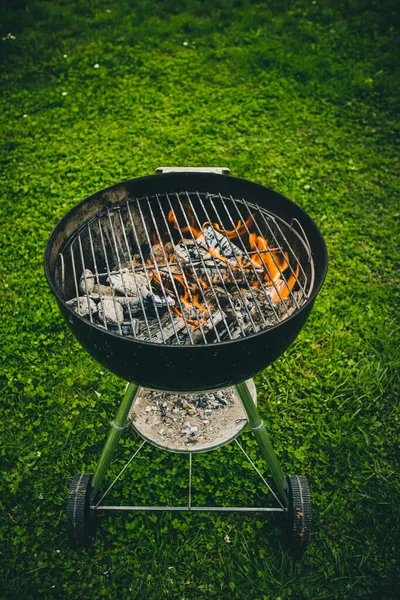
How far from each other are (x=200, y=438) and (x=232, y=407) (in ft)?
0.87

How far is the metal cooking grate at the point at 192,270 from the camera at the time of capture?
1965 millimetres

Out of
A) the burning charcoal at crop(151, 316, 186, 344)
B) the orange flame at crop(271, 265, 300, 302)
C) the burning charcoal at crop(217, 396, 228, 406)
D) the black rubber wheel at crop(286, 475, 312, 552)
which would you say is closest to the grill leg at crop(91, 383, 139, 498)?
the burning charcoal at crop(151, 316, 186, 344)

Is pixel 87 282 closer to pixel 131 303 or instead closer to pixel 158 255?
pixel 131 303

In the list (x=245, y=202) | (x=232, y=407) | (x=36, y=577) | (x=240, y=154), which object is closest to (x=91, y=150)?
(x=240, y=154)

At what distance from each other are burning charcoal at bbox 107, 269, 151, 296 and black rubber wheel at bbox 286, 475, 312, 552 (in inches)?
45.3

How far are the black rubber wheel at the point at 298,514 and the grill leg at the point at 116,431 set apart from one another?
0.85 metres

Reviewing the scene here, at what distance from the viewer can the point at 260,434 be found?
2.06 m

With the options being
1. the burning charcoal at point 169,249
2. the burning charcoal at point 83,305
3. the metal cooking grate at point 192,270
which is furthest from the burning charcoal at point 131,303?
the burning charcoal at point 169,249

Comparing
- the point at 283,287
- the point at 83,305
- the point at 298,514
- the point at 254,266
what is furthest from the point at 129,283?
the point at 298,514

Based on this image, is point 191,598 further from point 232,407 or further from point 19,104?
point 19,104

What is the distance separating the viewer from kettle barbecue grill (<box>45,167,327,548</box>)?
6.30 ft

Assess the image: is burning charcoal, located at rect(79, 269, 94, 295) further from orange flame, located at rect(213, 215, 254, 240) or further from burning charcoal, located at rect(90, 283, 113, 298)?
orange flame, located at rect(213, 215, 254, 240)

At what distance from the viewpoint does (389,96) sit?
470 centimetres

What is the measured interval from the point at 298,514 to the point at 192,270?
122 centimetres
